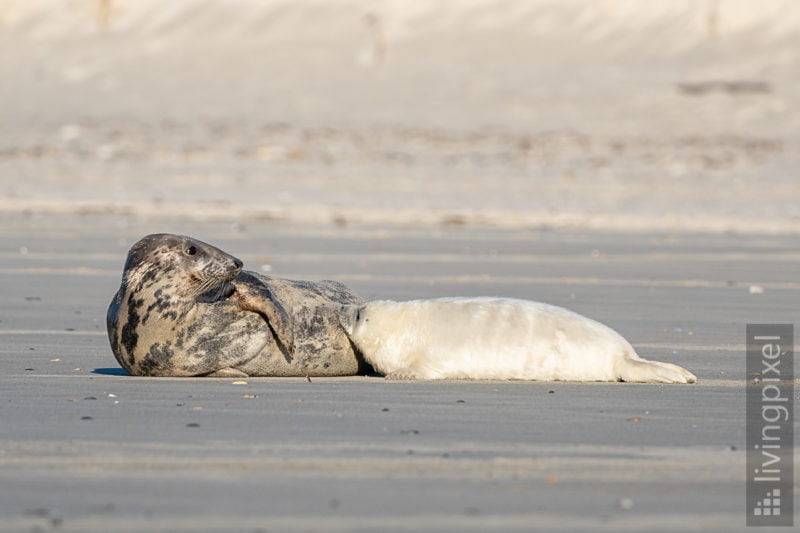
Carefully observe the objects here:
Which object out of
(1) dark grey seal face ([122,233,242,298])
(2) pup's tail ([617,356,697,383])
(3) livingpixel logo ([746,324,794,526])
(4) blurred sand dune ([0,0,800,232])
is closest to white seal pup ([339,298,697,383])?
(2) pup's tail ([617,356,697,383])

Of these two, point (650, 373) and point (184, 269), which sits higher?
point (184, 269)

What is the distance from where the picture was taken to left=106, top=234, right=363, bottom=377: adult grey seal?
6734 mm

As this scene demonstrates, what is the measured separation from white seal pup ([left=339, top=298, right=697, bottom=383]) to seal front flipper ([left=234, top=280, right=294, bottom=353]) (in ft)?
1.53

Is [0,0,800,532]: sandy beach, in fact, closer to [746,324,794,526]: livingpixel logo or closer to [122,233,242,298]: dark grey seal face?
[746,324,794,526]: livingpixel logo

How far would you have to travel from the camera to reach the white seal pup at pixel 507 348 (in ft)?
21.9

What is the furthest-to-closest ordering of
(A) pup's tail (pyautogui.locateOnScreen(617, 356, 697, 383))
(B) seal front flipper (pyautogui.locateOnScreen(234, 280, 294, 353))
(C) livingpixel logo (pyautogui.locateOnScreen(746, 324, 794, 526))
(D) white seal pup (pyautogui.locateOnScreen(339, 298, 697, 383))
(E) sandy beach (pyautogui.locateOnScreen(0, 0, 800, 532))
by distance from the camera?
1. (B) seal front flipper (pyautogui.locateOnScreen(234, 280, 294, 353))
2. (D) white seal pup (pyautogui.locateOnScreen(339, 298, 697, 383))
3. (A) pup's tail (pyautogui.locateOnScreen(617, 356, 697, 383))
4. (E) sandy beach (pyautogui.locateOnScreen(0, 0, 800, 532))
5. (C) livingpixel logo (pyautogui.locateOnScreen(746, 324, 794, 526))

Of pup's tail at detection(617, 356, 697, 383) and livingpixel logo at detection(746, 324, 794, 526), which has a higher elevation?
pup's tail at detection(617, 356, 697, 383)

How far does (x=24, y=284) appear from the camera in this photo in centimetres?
1105

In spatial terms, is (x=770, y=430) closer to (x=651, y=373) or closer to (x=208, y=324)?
(x=651, y=373)

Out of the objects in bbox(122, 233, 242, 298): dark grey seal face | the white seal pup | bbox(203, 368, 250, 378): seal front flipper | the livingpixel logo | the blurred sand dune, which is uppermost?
the blurred sand dune

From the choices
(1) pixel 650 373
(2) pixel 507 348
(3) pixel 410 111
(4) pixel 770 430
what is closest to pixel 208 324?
(2) pixel 507 348

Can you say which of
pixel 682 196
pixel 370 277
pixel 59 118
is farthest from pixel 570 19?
pixel 370 277

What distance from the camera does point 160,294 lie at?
6.75 metres

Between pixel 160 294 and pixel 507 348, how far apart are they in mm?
1786
